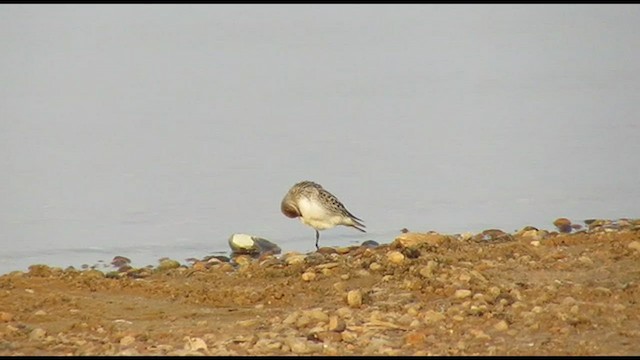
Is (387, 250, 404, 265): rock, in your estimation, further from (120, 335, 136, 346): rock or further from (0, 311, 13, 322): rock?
(0, 311, 13, 322): rock

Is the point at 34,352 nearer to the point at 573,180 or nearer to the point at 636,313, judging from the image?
the point at 636,313

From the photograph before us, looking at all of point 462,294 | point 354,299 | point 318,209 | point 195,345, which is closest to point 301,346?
point 195,345

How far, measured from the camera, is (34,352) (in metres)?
6.10

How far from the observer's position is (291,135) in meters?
13.7

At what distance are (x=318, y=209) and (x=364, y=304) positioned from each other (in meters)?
3.47

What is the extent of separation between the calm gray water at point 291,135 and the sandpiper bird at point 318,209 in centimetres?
21

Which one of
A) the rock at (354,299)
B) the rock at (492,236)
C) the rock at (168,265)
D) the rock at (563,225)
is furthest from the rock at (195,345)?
the rock at (563,225)

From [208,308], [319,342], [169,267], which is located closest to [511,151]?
[169,267]

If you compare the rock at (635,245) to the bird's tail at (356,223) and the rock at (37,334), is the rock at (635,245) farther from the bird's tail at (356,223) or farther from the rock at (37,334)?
the rock at (37,334)

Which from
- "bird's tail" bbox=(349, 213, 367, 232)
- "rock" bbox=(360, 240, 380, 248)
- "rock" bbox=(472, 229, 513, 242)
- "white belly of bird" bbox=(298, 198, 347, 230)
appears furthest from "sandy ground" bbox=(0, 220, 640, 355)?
"bird's tail" bbox=(349, 213, 367, 232)

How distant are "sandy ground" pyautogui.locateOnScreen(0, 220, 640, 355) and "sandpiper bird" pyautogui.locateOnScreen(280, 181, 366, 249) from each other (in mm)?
1498

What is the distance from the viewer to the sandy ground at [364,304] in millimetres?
6129

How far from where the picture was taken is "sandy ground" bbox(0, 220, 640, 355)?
6.13m

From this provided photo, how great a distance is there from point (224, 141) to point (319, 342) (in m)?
7.40
